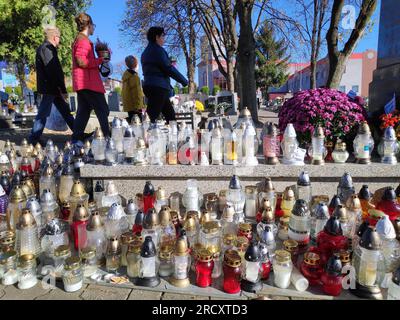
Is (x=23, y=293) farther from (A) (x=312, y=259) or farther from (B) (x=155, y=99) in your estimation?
(B) (x=155, y=99)

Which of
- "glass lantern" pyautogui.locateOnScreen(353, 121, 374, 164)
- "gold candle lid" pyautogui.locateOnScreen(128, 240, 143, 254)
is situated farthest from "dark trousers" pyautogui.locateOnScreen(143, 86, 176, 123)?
"gold candle lid" pyautogui.locateOnScreen(128, 240, 143, 254)

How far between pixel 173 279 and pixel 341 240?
1.10 meters

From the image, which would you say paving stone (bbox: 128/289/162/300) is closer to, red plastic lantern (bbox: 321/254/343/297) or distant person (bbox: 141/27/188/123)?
red plastic lantern (bbox: 321/254/343/297)

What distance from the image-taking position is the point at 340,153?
3.10 meters

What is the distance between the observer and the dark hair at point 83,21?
4.34m

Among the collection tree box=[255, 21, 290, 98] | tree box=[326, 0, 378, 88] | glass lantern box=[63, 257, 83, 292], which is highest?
tree box=[255, 21, 290, 98]

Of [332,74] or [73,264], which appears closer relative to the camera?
[73,264]

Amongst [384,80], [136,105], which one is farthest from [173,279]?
[136,105]

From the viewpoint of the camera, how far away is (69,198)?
9.52 ft

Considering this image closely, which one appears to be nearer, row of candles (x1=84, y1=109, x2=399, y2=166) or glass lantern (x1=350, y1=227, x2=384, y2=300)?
glass lantern (x1=350, y1=227, x2=384, y2=300)

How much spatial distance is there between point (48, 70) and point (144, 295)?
4.47 metres

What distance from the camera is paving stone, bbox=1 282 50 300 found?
2059 mm

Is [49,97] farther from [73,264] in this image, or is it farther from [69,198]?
[73,264]

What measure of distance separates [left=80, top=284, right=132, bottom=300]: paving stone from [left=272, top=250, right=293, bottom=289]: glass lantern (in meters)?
0.93
